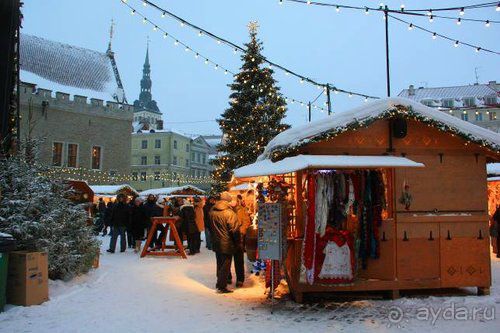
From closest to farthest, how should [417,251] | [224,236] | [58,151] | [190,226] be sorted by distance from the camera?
[417,251]
[224,236]
[190,226]
[58,151]

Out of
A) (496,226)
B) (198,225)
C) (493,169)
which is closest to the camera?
(496,226)

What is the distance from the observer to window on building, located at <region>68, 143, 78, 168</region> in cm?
3944

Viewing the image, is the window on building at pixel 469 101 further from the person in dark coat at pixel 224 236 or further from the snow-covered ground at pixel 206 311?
the person in dark coat at pixel 224 236

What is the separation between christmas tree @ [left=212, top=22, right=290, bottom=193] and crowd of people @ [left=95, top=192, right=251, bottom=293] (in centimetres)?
546

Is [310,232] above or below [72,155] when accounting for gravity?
below

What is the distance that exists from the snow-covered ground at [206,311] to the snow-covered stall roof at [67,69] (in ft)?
114

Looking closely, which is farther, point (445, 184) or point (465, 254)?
point (445, 184)

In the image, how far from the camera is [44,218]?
8273 mm

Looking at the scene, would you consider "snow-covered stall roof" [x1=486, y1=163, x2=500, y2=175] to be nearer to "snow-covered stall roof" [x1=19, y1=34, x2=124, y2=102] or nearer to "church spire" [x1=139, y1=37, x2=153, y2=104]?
"snow-covered stall roof" [x1=19, y1=34, x2=124, y2=102]

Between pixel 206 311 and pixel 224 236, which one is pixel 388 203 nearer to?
pixel 224 236

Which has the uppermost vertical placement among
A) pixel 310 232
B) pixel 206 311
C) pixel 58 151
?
pixel 58 151

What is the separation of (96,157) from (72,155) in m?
2.22

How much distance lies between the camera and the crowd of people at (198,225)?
8.66m

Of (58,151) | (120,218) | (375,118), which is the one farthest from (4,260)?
(58,151)
